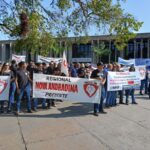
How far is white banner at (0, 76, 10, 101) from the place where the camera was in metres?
12.1

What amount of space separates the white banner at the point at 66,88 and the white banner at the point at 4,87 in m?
0.87

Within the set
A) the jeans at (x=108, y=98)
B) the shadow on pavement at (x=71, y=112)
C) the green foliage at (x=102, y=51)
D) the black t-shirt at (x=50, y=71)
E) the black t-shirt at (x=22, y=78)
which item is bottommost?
the shadow on pavement at (x=71, y=112)

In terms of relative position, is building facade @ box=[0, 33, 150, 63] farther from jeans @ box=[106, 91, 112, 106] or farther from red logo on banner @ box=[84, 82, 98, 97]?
red logo on banner @ box=[84, 82, 98, 97]

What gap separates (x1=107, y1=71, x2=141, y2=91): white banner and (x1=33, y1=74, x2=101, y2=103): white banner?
1.28 metres

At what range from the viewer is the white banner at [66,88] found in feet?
40.4

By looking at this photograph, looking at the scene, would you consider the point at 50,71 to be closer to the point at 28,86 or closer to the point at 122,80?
the point at 28,86

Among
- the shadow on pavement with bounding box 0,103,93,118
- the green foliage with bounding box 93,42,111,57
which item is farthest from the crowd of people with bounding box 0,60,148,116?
the green foliage with bounding box 93,42,111,57

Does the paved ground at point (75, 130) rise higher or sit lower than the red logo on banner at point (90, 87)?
lower

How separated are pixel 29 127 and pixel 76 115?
7.54 ft

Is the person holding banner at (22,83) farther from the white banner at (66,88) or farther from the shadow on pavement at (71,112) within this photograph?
the shadow on pavement at (71,112)

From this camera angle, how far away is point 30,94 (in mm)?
12547

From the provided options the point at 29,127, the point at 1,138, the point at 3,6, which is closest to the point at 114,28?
the point at 3,6

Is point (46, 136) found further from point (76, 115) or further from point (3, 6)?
point (3, 6)

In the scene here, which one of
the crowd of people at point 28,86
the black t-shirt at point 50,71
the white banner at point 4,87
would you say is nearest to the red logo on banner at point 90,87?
the crowd of people at point 28,86
